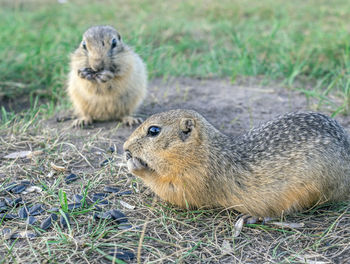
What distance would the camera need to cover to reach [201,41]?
805 cm

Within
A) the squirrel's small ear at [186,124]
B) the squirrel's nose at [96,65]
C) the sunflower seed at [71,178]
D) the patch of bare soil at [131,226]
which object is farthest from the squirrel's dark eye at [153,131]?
the squirrel's nose at [96,65]

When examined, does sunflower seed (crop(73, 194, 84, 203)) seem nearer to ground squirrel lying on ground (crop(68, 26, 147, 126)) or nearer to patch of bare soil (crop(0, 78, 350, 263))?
patch of bare soil (crop(0, 78, 350, 263))

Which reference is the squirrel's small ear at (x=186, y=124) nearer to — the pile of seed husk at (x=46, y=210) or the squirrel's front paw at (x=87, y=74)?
the pile of seed husk at (x=46, y=210)

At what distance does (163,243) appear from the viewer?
3.09 m

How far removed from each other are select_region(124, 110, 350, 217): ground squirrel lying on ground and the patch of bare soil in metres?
0.14

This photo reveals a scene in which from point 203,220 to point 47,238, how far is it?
45.9 inches

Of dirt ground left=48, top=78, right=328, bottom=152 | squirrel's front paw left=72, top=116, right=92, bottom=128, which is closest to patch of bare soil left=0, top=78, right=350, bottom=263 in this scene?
dirt ground left=48, top=78, right=328, bottom=152

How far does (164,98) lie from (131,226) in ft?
10.1

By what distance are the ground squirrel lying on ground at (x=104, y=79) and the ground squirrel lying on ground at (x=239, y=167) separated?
201 cm

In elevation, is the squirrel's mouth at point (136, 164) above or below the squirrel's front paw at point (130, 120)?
above

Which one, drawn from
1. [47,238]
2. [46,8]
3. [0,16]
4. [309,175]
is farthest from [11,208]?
[46,8]

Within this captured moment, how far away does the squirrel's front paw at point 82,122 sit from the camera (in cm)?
538

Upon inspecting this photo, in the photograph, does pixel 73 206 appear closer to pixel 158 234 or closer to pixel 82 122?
pixel 158 234

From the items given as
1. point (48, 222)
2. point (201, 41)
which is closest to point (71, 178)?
point (48, 222)
